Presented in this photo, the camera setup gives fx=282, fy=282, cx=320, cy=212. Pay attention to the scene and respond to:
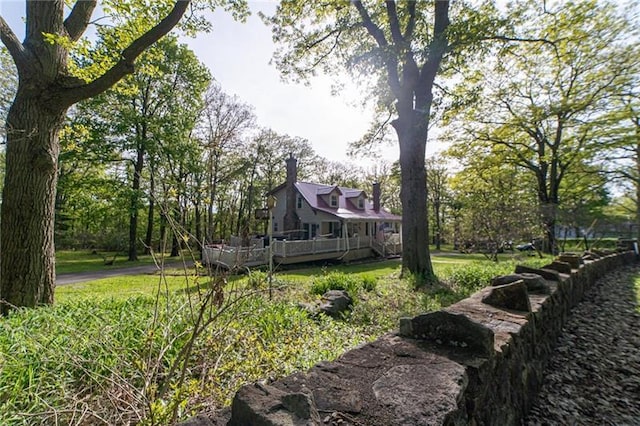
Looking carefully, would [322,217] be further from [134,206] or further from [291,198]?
[134,206]

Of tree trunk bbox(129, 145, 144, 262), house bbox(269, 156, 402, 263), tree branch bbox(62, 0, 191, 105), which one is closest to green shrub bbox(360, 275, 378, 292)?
tree branch bbox(62, 0, 191, 105)

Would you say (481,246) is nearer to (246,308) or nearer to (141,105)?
(246,308)

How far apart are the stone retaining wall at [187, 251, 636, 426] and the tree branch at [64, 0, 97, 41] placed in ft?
19.2

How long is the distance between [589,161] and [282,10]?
17962mm

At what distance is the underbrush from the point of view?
1660 millimetres

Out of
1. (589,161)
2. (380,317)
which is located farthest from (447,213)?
(380,317)

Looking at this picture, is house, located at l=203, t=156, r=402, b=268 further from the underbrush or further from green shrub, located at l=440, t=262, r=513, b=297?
the underbrush

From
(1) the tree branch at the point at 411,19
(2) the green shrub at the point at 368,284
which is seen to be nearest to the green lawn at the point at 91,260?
(2) the green shrub at the point at 368,284

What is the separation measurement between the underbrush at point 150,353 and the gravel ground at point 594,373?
1.81 meters

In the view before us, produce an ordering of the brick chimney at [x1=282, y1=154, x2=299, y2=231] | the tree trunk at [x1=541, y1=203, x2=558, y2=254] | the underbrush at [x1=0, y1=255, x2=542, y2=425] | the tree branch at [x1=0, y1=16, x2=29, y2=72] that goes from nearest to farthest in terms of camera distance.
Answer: the underbrush at [x1=0, y1=255, x2=542, y2=425], the tree branch at [x1=0, y1=16, x2=29, y2=72], the tree trunk at [x1=541, y1=203, x2=558, y2=254], the brick chimney at [x1=282, y1=154, x2=299, y2=231]

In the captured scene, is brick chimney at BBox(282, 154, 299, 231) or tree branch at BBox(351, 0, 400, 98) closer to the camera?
tree branch at BBox(351, 0, 400, 98)

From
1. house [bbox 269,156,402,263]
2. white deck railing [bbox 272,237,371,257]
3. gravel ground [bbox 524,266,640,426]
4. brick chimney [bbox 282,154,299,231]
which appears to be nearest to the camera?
gravel ground [bbox 524,266,640,426]

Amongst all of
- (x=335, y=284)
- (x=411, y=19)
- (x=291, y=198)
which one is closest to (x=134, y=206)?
(x=291, y=198)

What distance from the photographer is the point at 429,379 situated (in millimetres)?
1428
